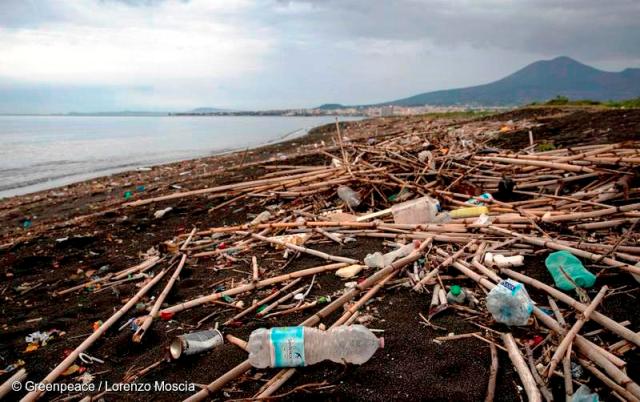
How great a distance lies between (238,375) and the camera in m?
2.26

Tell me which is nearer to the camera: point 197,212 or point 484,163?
point 484,163

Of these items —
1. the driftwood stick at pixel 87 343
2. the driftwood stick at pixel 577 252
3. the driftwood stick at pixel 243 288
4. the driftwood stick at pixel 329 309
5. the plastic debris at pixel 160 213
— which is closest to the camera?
the driftwood stick at pixel 329 309

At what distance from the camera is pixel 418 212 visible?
14.8ft

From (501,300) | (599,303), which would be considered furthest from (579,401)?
(599,303)

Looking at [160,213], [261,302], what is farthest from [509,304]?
[160,213]

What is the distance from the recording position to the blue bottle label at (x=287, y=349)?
2.29m

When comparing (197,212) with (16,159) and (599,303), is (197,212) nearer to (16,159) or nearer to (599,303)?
(599,303)

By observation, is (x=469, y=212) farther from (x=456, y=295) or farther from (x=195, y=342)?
(x=195, y=342)

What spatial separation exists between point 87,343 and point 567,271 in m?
3.74

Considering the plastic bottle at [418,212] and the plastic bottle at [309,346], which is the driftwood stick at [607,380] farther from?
the plastic bottle at [418,212]

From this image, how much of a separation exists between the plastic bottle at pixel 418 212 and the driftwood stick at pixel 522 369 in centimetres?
223

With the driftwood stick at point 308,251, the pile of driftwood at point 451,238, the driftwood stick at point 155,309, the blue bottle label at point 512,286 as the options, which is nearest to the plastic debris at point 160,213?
the pile of driftwood at point 451,238

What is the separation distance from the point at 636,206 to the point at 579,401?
2.69 m

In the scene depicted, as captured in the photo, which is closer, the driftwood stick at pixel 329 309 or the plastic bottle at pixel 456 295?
the driftwood stick at pixel 329 309
